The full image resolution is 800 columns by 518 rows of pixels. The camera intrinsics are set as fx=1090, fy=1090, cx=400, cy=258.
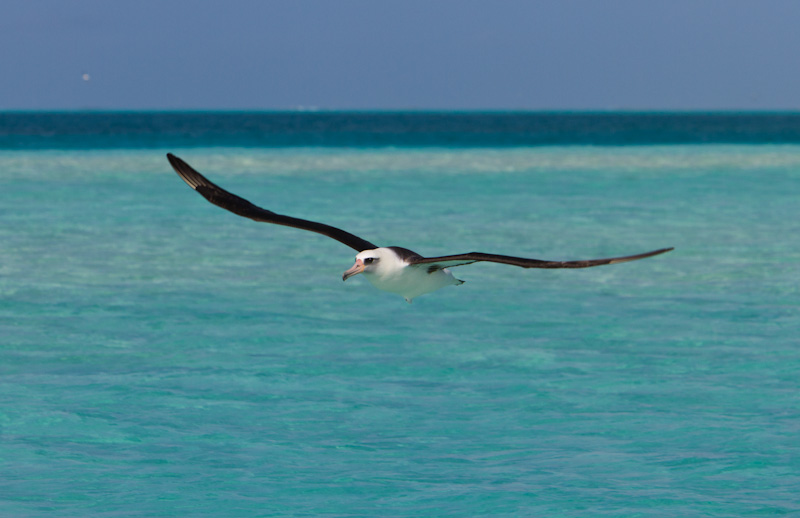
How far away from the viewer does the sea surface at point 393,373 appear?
9039 mm

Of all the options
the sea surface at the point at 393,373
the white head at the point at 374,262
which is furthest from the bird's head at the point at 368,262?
the sea surface at the point at 393,373

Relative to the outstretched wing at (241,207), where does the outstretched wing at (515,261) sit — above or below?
below

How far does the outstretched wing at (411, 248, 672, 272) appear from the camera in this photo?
618 cm

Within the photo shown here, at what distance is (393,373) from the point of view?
12219 mm

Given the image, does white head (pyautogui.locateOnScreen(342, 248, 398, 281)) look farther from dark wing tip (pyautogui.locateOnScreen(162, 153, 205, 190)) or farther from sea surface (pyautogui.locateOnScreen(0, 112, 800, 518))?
sea surface (pyautogui.locateOnScreen(0, 112, 800, 518))

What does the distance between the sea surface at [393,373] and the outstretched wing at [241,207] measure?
2.06m

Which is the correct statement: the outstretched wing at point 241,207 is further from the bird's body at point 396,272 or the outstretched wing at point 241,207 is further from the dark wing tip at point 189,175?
the bird's body at point 396,272

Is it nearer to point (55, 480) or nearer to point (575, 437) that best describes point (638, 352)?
point (575, 437)

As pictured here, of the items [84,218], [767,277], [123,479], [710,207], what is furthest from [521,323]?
[710,207]

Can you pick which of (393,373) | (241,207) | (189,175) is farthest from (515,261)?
(393,373)

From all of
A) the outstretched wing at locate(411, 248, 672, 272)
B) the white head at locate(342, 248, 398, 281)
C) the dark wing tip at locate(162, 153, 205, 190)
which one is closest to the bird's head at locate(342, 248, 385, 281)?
the white head at locate(342, 248, 398, 281)

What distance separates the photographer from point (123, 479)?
30.1 ft

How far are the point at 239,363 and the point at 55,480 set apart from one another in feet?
11.8

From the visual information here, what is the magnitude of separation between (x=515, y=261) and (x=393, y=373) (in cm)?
584
